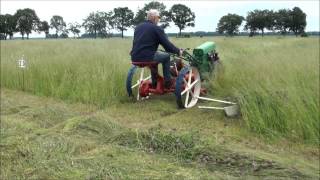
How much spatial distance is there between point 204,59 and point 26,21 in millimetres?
7188

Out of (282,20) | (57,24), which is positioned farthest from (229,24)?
(57,24)

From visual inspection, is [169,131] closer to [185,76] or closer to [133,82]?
[185,76]

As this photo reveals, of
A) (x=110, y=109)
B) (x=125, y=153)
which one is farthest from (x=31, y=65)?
(x=125, y=153)

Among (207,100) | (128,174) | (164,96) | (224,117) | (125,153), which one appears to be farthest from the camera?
(164,96)

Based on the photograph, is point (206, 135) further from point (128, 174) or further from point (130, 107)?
point (130, 107)

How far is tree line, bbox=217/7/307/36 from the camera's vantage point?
5684cm

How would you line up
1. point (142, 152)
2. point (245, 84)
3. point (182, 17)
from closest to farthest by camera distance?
1. point (142, 152)
2. point (245, 84)
3. point (182, 17)

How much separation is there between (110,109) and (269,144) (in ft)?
11.7

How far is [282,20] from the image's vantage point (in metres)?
56.9

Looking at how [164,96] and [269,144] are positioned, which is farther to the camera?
[164,96]

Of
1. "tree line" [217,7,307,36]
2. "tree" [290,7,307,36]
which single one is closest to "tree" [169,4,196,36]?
"tree line" [217,7,307,36]

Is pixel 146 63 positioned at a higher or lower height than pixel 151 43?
lower

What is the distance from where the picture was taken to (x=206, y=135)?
6535 mm

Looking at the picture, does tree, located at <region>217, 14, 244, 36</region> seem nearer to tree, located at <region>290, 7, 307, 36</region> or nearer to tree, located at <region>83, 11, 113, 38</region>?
tree, located at <region>290, 7, 307, 36</region>
